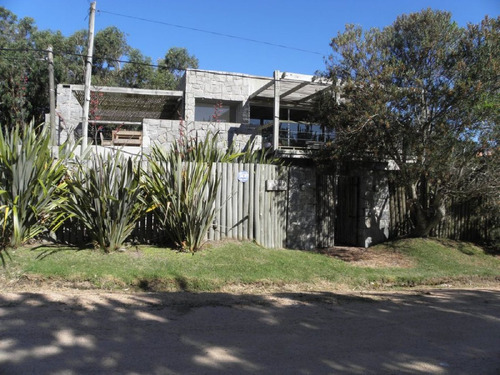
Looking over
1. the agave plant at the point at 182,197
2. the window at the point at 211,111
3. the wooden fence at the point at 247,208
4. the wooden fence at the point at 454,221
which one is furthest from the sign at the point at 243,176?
the window at the point at 211,111

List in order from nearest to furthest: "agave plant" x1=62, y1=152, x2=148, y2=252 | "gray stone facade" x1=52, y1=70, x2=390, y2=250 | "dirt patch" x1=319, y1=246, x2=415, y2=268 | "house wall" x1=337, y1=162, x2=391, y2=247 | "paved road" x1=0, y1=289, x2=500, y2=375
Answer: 1. "paved road" x1=0, y1=289, x2=500, y2=375
2. "agave plant" x1=62, y1=152, x2=148, y2=252
3. "dirt patch" x1=319, y1=246, x2=415, y2=268
4. "gray stone facade" x1=52, y1=70, x2=390, y2=250
5. "house wall" x1=337, y1=162, x2=391, y2=247

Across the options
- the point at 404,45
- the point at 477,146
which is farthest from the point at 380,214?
the point at 404,45

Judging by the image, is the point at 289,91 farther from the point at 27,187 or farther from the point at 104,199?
the point at 27,187

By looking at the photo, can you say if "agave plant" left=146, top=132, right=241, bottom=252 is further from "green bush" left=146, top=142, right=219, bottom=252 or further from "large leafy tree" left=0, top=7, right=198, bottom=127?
"large leafy tree" left=0, top=7, right=198, bottom=127

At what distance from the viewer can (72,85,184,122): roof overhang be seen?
55.6 ft

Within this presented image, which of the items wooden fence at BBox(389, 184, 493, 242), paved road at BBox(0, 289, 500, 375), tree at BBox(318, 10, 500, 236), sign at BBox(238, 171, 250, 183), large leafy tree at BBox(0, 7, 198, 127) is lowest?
paved road at BBox(0, 289, 500, 375)

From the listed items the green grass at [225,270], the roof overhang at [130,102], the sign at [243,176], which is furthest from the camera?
the roof overhang at [130,102]

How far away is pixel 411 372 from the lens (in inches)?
156

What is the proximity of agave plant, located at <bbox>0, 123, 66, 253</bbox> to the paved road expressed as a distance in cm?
204

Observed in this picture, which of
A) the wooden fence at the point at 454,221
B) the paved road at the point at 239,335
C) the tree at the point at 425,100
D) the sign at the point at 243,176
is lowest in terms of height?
the paved road at the point at 239,335

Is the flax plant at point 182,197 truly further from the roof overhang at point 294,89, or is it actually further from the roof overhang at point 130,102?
the roof overhang at point 130,102

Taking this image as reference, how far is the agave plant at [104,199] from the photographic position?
24.9ft

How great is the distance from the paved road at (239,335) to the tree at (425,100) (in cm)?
454

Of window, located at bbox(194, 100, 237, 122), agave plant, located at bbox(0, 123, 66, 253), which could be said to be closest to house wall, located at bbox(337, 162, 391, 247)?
window, located at bbox(194, 100, 237, 122)
